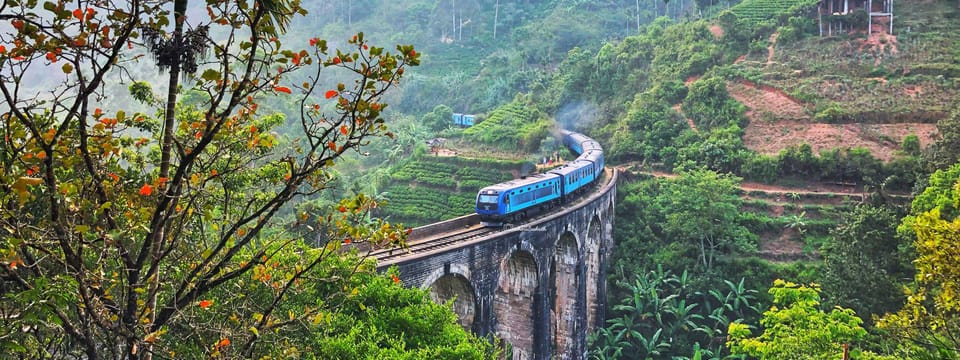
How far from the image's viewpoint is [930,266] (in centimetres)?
914

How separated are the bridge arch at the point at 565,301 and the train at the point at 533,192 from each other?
204 centimetres

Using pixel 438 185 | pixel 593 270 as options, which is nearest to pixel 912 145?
pixel 593 270

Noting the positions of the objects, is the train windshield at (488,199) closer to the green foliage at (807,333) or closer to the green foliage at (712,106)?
the green foliage at (807,333)

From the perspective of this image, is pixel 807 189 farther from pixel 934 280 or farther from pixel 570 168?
pixel 934 280

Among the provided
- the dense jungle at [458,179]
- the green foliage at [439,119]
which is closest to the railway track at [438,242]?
the dense jungle at [458,179]

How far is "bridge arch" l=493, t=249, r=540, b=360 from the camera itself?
17.9 m

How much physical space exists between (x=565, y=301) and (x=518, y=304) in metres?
4.36

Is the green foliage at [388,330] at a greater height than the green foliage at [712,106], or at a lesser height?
lesser

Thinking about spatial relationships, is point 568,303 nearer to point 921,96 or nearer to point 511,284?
point 511,284

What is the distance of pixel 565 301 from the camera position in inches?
877

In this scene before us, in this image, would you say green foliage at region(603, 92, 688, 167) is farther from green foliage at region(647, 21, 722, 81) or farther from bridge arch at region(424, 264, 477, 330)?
bridge arch at region(424, 264, 477, 330)

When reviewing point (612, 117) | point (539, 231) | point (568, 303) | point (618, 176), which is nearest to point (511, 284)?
point (539, 231)

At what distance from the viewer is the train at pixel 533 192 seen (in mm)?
18672

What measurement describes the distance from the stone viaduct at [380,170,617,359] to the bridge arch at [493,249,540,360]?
3 centimetres
